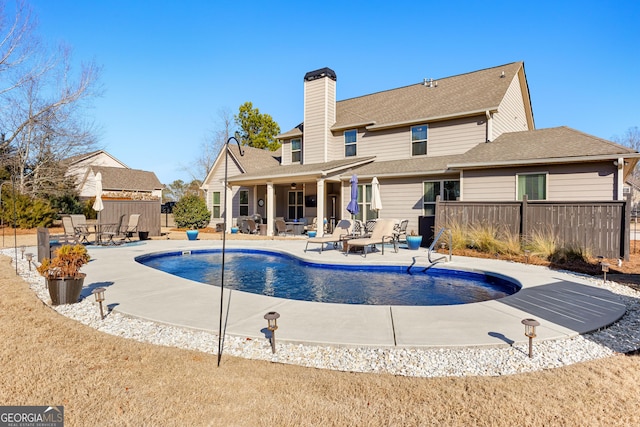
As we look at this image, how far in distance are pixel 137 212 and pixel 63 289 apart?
12.0 metres

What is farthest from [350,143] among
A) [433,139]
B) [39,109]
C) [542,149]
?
[39,109]

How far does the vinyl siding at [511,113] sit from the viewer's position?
15349mm

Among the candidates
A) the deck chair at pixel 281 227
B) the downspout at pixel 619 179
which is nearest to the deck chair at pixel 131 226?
the deck chair at pixel 281 227

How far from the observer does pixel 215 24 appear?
16.3m

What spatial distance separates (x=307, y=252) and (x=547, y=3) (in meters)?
13.3

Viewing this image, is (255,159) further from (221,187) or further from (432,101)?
(432,101)

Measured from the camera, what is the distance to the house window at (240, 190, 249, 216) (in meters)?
22.3

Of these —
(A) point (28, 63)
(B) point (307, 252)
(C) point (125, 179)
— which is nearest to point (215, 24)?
(B) point (307, 252)

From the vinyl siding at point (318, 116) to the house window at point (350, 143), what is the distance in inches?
39.9

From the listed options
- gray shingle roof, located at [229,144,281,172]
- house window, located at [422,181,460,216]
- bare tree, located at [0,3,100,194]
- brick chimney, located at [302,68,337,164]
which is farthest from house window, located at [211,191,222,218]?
house window, located at [422,181,460,216]

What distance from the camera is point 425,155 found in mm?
16531

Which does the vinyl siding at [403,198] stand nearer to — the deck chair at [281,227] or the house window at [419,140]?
the house window at [419,140]

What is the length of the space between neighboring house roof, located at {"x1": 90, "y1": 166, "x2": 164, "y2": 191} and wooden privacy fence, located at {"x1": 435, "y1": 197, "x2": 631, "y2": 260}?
119 feet

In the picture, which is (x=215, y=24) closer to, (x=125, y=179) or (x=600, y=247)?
(x=600, y=247)
